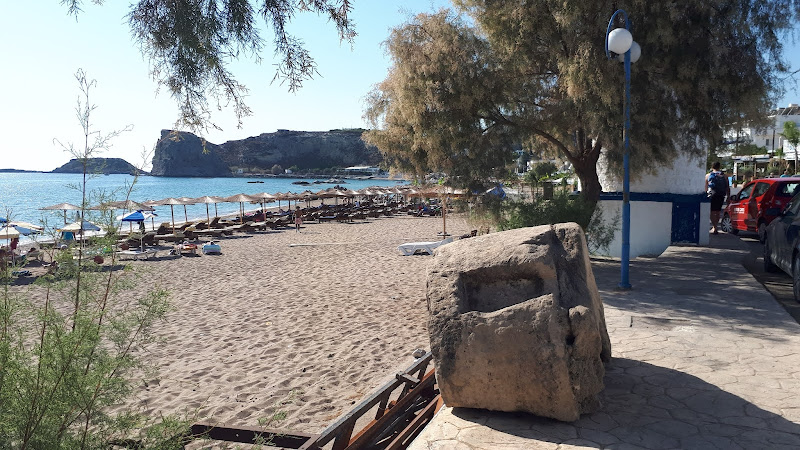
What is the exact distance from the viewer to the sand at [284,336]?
593 centimetres

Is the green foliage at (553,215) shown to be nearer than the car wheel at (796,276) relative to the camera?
No

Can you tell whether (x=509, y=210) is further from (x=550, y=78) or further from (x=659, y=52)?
(x=659, y=52)

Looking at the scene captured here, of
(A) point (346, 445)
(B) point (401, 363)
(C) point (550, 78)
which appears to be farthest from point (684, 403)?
(C) point (550, 78)

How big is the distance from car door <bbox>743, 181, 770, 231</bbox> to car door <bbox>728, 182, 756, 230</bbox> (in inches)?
6.1

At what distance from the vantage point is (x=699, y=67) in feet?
30.2

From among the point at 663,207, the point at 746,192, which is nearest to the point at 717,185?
the point at 746,192

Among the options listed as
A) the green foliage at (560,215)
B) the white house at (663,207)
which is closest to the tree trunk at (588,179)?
the green foliage at (560,215)

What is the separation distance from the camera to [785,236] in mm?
8133

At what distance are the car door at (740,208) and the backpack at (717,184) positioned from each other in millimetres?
509

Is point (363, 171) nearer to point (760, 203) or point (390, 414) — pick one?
point (760, 203)

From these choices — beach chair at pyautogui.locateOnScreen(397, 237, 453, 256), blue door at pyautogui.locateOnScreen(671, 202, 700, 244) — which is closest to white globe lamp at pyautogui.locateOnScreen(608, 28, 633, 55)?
blue door at pyautogui.locateOnScreen(671, 202, 700, 244)

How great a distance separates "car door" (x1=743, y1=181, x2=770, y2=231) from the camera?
12.8 meters

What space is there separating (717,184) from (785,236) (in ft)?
21.1

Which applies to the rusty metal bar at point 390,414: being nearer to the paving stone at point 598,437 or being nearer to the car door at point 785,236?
the paving stone at point 598,437
